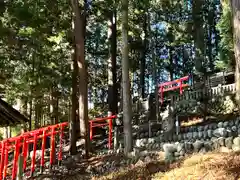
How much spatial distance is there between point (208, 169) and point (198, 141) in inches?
112

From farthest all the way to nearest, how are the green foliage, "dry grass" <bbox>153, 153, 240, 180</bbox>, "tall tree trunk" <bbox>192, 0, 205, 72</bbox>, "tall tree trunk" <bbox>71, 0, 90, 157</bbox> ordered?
"tall tree trunk" <bbox>192, 0, 205, 72</bbox>, the green foliage, "tall tree trunk" <bbox>71, 0, 90, 157</bbox>, "dry grass" <bbox>153, 153, 240, 180</bbox>

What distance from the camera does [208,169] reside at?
725 centimetres

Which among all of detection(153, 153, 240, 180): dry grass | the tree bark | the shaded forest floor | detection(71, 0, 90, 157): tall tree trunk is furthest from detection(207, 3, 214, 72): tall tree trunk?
the tree bark

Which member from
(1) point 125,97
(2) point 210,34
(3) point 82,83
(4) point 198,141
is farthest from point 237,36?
(2) point 210,34

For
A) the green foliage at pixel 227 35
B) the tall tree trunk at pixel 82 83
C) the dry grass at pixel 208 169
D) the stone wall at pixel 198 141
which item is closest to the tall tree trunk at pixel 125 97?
the stone wall at pixel 198 141

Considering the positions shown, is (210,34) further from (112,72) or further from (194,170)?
(194,170)

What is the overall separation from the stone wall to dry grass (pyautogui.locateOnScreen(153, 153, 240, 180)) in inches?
37.6

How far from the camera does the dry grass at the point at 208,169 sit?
22.3 feet

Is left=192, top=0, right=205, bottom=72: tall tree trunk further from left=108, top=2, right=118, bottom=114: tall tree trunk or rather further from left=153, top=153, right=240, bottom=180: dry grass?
left=153, top=153, right=240, bottom=180: dry grass

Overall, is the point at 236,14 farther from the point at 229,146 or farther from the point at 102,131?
the point at 102,131

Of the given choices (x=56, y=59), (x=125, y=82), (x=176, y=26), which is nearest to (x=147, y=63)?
(x=176, y=26)

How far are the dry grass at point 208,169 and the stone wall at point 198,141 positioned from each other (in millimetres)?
955

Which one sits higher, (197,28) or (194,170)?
(197,28)

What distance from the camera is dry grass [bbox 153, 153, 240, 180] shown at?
681 cm
